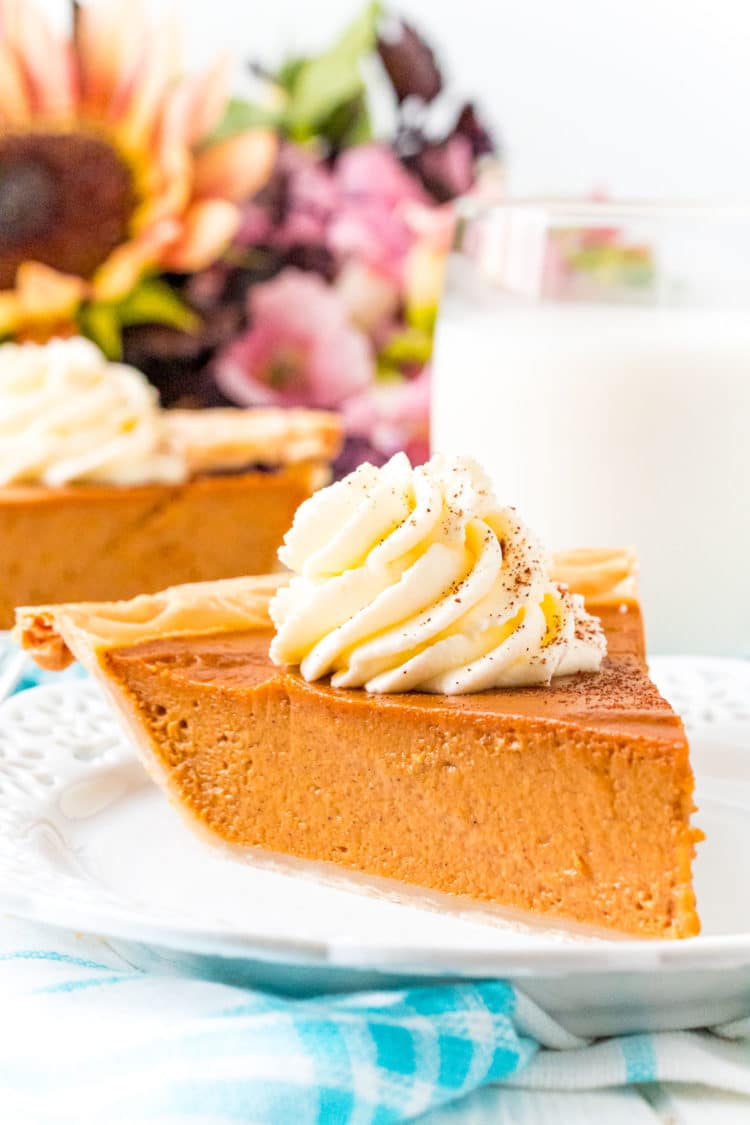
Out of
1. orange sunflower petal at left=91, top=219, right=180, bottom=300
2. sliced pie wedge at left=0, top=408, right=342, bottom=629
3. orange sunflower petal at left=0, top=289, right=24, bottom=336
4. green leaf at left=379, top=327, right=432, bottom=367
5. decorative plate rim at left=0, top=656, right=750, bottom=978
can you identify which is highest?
orange sunflower petal at left=91, top=219, right=180, bottom=300

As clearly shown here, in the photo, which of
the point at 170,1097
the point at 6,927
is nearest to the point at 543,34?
the point at 6,927

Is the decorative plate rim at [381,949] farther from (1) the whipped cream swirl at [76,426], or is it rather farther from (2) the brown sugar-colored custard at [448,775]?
(1) the whipped cream swirl at [76,426]

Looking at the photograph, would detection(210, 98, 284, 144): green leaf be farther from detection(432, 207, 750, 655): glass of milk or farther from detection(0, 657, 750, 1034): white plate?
detection(0, 657, 750, 1034): white plate

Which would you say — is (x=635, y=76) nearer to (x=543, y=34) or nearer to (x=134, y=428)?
(x=543, y=34)

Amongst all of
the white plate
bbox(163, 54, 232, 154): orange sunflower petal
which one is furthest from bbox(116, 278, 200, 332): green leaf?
the white plate

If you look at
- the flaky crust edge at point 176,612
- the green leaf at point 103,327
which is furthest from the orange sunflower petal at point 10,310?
the flaky crust edge at point 176,612

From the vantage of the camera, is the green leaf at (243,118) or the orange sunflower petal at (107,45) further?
the green leaf at (243,118)

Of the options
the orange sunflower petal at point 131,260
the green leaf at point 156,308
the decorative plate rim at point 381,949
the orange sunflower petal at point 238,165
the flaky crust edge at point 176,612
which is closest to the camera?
the decorative plate rim at point 381,949
